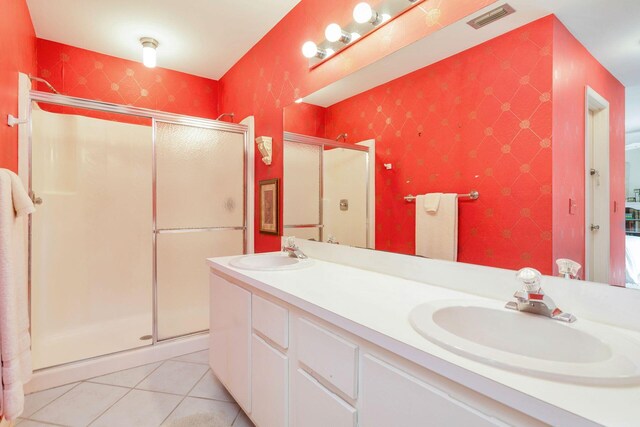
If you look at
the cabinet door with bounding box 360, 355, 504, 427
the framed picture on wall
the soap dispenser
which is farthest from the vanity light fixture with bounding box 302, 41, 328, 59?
the cabinet door with bounding box 360, 355, 504, 427

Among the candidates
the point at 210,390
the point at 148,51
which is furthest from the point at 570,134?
the point at 148,51

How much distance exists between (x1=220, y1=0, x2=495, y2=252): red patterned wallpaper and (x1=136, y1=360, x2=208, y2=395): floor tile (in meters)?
0.97

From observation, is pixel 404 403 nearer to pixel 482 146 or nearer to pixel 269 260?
pixel 482 146

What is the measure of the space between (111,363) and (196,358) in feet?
1.76

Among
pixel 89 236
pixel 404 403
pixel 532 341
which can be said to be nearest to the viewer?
pixel 404 403

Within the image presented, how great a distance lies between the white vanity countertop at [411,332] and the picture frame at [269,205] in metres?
0.77

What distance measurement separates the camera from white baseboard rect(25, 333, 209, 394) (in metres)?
1.91

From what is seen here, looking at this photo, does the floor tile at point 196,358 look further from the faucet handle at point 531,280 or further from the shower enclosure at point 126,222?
the faucet handle at point 531,280

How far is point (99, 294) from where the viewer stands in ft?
8.73

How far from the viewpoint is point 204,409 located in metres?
1.71

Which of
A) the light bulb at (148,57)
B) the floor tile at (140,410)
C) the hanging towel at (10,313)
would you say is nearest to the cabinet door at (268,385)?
the floor tile at (140,410)

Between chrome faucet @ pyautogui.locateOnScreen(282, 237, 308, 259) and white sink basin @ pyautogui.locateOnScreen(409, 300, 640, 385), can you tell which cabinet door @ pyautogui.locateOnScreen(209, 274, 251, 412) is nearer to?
chrome faucet @ pyautogui.locateOnScreen(282, 237, 308, 259)

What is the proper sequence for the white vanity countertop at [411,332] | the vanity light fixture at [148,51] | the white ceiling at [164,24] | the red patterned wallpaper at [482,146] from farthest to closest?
1. the vanity light fixture at [148,51]
2. the white ceiling at [164,24]
3. the red patterned wallpaper at [482,146]
4. the white vanity countertop at [411,332]

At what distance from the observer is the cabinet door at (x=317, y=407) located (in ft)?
2.89
